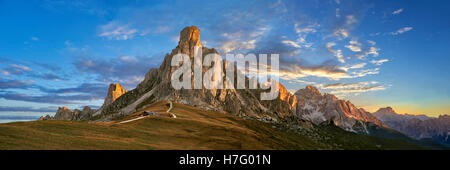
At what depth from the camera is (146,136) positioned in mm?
64000

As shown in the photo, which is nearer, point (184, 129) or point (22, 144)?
point (22, 144)
